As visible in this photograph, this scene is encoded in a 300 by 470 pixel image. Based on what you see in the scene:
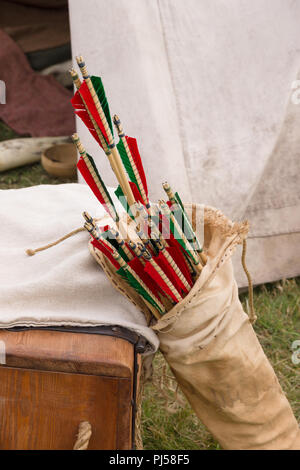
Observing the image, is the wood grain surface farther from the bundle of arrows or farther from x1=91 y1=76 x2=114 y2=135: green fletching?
x1=91 y1=76 x2=114 y2=135: green fletching

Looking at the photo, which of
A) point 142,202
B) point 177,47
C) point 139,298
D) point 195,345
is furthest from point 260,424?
point 177,47

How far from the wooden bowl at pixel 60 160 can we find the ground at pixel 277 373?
3.49 ft

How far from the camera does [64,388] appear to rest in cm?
84

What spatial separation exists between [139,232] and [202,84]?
929 mm

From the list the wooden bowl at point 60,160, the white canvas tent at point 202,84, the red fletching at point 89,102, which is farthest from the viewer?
the wooden bowl at point 60,160

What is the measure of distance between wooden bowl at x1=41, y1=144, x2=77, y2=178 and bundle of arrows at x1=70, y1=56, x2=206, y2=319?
1.57 meters

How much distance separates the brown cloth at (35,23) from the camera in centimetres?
308

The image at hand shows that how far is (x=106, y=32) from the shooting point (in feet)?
5.23

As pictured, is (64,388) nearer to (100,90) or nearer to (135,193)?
(135,193)

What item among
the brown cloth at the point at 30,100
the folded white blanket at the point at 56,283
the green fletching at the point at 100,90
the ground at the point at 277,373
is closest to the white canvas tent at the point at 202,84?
the ground at the point at 277,373
